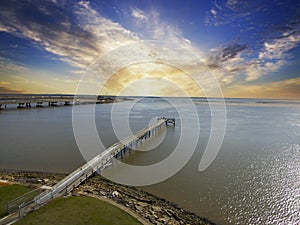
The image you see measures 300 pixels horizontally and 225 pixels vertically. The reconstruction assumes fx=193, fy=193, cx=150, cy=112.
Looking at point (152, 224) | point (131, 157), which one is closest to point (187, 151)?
point (131, 157)

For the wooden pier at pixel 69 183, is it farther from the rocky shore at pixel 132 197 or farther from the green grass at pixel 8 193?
the green grass at pixel 8 193

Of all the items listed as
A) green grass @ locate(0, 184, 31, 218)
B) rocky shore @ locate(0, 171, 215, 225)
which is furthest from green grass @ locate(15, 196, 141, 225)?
green grass @ locate(0, 184, 31, 218)

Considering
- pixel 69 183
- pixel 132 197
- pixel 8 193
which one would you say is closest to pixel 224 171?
pixel 132 197

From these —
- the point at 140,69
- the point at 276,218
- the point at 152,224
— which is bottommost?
the point at 276,218

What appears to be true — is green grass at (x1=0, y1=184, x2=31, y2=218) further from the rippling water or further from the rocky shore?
the rippling water

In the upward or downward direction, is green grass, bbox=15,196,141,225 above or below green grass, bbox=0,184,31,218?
below

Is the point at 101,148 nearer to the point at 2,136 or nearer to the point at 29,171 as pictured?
the point at 29,171

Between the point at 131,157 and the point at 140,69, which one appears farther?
the point at 140,69
